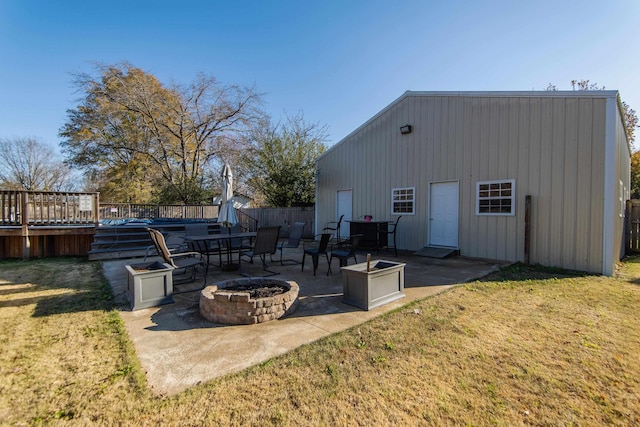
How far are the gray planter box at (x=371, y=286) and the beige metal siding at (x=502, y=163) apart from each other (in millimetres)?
4271

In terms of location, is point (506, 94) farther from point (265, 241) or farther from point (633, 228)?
point (633, 228)

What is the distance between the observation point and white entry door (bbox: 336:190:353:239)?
1064 centimetres

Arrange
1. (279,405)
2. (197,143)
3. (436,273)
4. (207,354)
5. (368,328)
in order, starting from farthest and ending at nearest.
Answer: (197,143) < (436,273) < (368,328) < (207,354) < (279,405)

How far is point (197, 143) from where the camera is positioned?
18922mm

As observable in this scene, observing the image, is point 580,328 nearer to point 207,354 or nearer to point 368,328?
point 368,328

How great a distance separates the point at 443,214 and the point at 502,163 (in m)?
1.88

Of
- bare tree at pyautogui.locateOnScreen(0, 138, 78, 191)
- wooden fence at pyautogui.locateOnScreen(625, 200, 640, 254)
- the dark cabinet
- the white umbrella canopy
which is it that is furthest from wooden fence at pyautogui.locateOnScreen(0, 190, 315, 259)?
bare tree at pyautogui.locateOnScreen(0, 138, 78, 191)

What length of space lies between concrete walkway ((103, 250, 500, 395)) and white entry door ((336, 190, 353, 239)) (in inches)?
217

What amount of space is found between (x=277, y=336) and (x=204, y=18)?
Answer: 414 inches

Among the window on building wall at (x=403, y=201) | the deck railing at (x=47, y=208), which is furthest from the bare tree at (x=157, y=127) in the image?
the window on building wall at (x=403, y=201)

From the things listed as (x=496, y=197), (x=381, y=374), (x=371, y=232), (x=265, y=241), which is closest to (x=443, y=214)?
(x=496, y=197)

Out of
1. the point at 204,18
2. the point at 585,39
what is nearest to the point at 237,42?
the point at 204,18

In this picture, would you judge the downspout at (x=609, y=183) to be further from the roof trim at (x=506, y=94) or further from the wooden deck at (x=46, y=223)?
the wooden deck at (x=46, y=223)

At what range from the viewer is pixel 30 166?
24.8 metres
